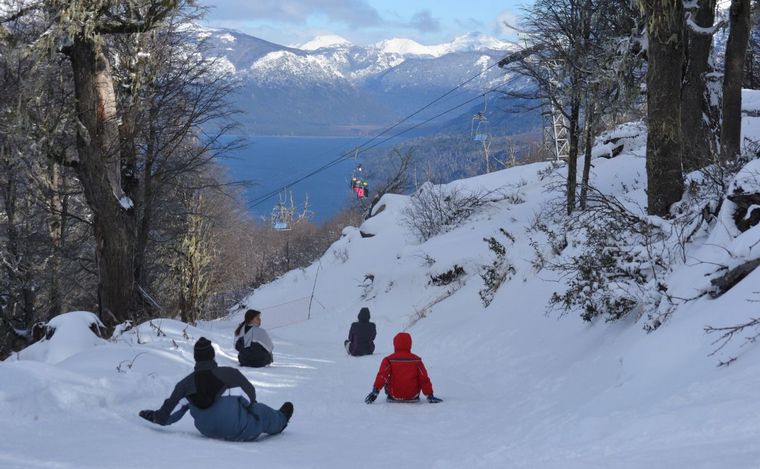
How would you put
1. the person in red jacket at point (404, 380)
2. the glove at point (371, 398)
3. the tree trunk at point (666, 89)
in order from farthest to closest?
the tree trunk at point (666, 89) < the person in red jacket at point (404, 380) < the glove at point (371, 398)

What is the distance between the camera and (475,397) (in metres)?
9.60

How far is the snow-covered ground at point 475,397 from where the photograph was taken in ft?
16.0

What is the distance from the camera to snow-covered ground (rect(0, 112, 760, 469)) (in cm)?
487

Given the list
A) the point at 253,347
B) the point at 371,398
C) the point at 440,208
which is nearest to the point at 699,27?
the point at 371,398

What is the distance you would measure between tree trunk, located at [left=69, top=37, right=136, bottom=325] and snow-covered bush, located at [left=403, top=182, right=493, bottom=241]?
63.2 ft

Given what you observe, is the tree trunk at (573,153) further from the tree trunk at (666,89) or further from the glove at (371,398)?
the glove at (371,398)

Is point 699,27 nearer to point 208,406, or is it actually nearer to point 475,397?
point 475,397

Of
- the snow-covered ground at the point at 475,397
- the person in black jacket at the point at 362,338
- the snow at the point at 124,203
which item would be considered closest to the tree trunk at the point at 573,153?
the snow-covered ground at the point at 475,397

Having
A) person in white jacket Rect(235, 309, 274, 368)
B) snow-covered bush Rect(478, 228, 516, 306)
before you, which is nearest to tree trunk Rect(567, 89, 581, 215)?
snow-covered bush Rect(478, 228, 516, 306)

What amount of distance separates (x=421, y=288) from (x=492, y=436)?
18.3m

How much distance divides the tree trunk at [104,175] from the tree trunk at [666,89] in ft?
26.0

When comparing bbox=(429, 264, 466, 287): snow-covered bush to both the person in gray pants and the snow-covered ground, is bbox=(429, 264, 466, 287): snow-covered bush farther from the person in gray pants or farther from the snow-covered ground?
the person in gray pants

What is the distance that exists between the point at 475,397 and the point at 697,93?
8.82 m

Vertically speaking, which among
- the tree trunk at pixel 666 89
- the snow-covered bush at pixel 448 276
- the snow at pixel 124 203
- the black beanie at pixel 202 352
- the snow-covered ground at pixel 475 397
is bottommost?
the snow-covered bush at pixel 448 276
